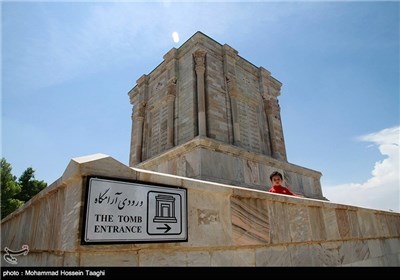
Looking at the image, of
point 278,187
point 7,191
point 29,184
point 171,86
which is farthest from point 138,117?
point 29,184

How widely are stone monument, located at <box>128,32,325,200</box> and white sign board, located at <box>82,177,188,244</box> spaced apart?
14.9 ft

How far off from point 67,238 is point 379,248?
612 cm

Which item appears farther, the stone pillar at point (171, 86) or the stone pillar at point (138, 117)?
the stone pillar at point (138, 117)

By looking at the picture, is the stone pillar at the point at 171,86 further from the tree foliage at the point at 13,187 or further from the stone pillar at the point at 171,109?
the tree foliage at the point at 13,187

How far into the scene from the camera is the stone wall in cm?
184

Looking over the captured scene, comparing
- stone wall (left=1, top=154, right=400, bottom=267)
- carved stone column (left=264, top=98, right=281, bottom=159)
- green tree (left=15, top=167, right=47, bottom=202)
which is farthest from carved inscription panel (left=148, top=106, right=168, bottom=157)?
green tree (left=15, top=167, right=47, bottom=202)

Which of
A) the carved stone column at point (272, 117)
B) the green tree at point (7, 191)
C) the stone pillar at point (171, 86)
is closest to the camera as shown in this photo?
the stone pillar at point (171, 86)

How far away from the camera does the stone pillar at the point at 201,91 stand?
8.72 meters

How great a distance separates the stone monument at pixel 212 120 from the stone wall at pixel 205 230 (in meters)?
3.37

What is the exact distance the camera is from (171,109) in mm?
10234

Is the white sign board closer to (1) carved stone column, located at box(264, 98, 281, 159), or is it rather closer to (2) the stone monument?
(2) the stone monument

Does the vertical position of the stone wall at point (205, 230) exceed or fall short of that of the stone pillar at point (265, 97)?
it falls short


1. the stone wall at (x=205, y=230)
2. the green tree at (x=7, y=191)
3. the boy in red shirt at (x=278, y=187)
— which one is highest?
the green tree at (x=7, y=191)

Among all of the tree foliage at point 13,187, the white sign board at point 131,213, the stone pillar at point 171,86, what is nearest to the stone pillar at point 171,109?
the stone pillar at point 171,86
